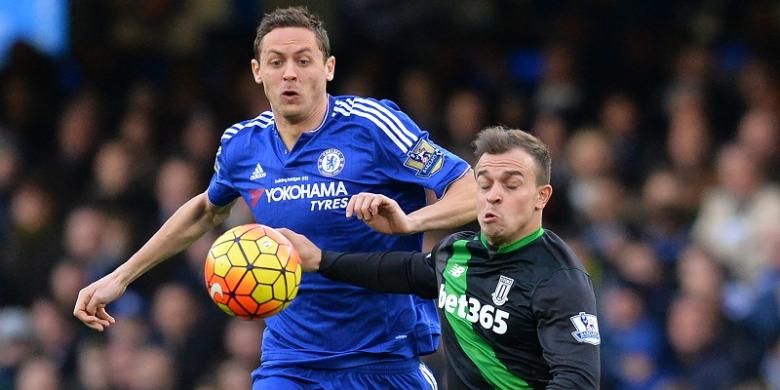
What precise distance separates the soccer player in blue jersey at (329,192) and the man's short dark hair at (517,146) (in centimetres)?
47

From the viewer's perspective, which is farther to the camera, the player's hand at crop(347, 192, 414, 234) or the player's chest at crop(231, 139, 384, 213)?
the player's chest at crop(231, 139, 384, 213)

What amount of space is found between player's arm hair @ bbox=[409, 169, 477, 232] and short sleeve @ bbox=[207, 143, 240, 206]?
3.21ft

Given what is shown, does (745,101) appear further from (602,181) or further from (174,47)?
(174,47)

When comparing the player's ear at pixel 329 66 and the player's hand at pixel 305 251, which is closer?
the player's hand at pixel 305 251

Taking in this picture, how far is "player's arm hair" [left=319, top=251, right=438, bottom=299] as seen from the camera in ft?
20.4

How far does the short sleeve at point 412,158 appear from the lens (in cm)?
641

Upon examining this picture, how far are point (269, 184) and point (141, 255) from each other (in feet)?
2.30

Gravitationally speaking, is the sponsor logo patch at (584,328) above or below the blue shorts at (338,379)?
above

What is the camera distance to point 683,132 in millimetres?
10594

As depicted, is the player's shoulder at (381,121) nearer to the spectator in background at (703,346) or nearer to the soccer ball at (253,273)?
the soccer ball at (253,273)

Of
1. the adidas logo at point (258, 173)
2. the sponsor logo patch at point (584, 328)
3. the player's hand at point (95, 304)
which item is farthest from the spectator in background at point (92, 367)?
the sponsor logo patch at point (584, 328)

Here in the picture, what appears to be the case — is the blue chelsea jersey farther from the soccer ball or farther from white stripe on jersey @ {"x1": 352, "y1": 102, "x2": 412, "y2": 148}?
the soccer ball

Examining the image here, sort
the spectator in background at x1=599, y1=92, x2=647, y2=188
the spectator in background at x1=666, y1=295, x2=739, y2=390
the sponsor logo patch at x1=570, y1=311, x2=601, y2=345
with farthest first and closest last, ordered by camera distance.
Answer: the spectator in background at x1=599, y1=92, x2=647, y2=188
the spectator in background at x1=666, y1=295, x2=739, y2=390
the sponsor logo patch at x1=570, y1=311, x2=601, y2=345

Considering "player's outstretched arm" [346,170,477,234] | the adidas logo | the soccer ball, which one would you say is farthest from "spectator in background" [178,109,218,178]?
the soccer ball
